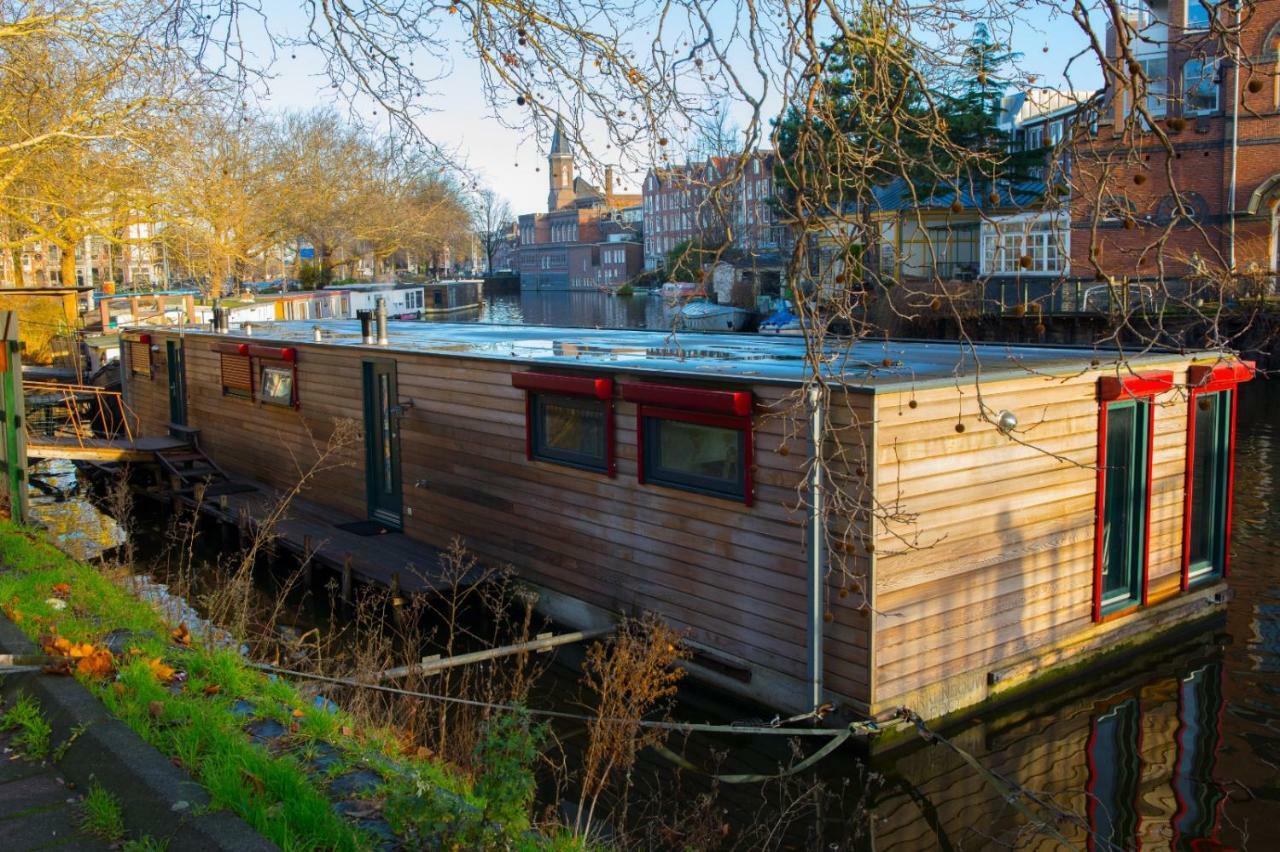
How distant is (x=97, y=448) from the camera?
16859mm

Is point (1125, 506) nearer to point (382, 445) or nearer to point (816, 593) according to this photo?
point (816, 593)

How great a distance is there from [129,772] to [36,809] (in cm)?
34

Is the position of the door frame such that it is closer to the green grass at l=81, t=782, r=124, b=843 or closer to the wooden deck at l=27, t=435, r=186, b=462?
the wooden deck at l=27, t=435, r=186, b=462

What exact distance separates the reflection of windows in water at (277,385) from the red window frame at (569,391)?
535 centimetres

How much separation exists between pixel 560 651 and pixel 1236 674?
230 inches

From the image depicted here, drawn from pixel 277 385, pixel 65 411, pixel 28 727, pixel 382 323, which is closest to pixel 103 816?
pixel 28 727

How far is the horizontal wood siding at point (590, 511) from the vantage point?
8.47 metres

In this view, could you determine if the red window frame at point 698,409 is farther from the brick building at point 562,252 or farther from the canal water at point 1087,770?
the brick building at point 562,252

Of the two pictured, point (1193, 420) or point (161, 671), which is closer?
point (161, 671)

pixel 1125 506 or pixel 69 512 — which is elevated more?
pixel 1125 506

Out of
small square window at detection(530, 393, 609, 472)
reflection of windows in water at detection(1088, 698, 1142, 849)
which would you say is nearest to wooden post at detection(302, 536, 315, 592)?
small square window at detection(530, 393, 609, 472)

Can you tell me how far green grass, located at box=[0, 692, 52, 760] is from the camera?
4.77 m

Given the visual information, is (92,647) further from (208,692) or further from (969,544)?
(969,544)

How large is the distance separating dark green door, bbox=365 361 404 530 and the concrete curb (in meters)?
7.78
